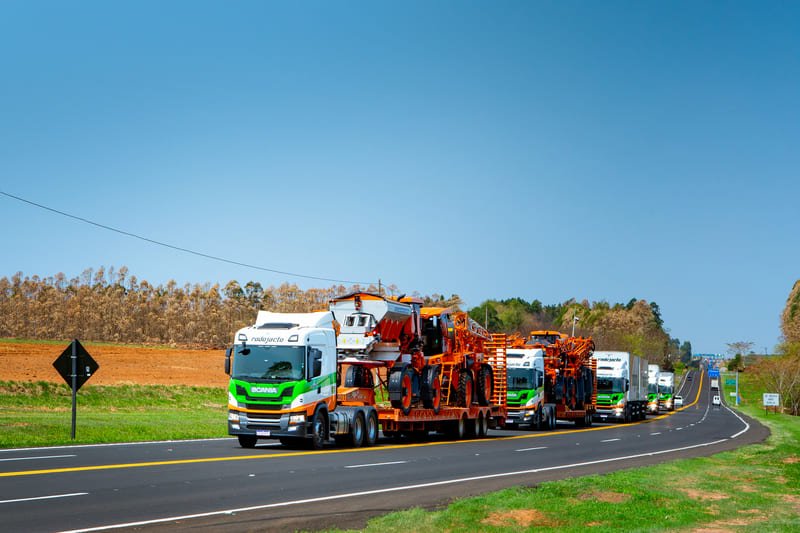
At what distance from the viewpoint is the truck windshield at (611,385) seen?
2190 inches

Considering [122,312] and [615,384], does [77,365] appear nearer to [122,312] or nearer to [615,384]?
[615,384]

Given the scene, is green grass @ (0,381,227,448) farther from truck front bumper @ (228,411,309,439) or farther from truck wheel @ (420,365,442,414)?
truck wheel @ (420,365,442,414)

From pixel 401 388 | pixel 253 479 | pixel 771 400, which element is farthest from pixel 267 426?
pixel 771 400

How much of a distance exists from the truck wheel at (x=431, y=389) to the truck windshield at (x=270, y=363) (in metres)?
7.39

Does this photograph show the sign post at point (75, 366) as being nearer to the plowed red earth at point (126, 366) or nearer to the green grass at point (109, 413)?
the green grass at point (109, 413)

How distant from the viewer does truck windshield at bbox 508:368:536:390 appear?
4262cm

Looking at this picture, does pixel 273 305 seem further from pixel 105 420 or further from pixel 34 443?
pixel 34 443

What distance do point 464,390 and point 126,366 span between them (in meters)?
33.9

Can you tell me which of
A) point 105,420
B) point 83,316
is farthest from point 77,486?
point 83,316

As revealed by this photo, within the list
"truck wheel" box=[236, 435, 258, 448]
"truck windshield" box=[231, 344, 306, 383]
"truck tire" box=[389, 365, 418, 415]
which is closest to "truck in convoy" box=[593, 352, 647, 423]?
"truck tire" box=[389, 365, 418, 415]

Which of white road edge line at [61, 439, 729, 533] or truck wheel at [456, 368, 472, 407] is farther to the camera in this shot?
truck wheel at [456, 368, 472, 407]

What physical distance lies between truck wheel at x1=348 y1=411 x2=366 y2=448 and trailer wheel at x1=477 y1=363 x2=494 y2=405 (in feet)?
30.4

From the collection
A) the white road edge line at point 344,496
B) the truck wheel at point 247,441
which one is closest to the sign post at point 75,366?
the truck wheel at point 247,441

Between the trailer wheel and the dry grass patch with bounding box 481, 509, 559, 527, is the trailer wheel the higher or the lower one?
the higher one
